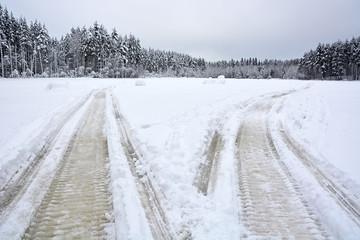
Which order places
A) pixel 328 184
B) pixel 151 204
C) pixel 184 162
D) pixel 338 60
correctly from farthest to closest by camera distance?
1. pixel 338 60
2. pixel 184 162
3. pixel 328 184
4. pixel 151 204

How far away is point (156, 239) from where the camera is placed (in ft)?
9.67

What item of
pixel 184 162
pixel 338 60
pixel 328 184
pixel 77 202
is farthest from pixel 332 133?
pixel 338 60

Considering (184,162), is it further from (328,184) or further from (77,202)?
(328,184)

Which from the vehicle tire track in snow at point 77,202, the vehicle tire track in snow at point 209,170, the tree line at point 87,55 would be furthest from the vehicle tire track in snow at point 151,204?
the tree line at point 87,55

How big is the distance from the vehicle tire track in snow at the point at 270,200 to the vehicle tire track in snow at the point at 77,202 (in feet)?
7.21

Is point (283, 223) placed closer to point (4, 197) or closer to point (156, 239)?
point (156, 239)

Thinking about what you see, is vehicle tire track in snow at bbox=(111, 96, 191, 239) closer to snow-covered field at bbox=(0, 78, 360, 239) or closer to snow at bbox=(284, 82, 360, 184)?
snow-covered field at bbox=(0, 78, 360, 239)

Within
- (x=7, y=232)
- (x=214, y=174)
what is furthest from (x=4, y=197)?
(x=214, y=174)

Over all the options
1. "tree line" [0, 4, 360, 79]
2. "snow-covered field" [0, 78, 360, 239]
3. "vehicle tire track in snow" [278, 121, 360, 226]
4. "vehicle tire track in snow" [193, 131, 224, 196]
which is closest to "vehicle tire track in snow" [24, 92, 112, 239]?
"snow-covered field" [0, 78, 360, 239]

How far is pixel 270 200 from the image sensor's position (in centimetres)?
385

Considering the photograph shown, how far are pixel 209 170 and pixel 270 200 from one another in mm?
1423

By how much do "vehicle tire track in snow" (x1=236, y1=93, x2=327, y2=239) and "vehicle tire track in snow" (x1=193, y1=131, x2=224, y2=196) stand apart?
516 millimetres

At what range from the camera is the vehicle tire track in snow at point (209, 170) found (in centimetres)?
422

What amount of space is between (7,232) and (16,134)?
16.9 feet
